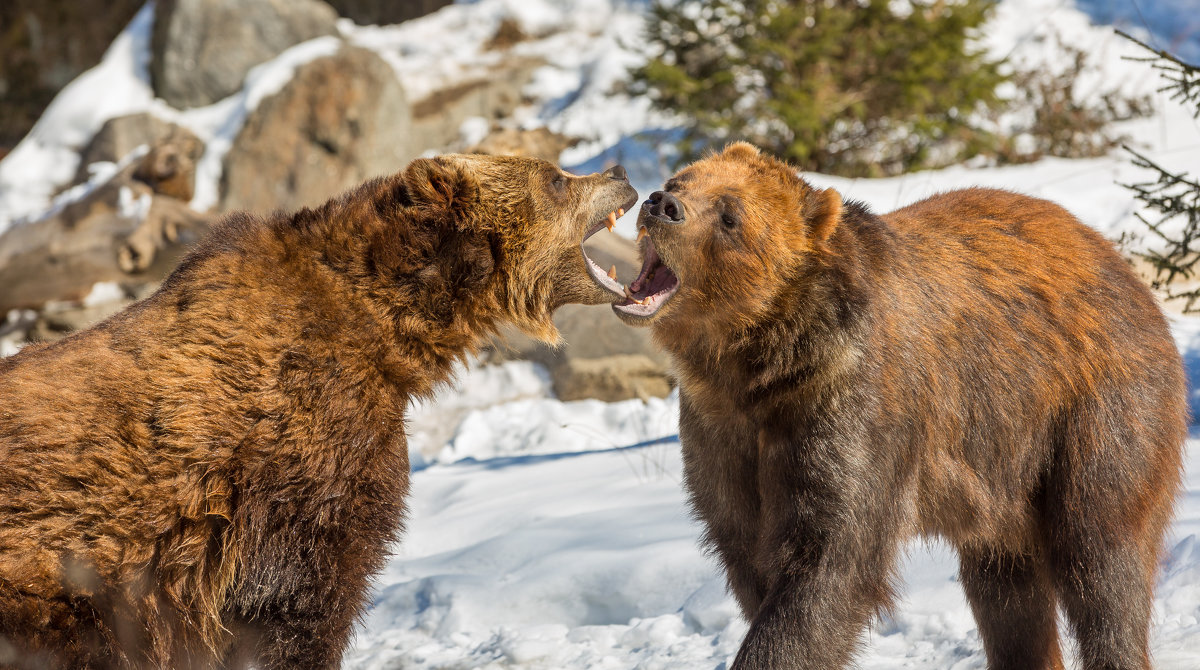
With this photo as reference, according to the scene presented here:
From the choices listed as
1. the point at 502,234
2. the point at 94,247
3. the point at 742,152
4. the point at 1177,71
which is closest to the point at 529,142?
the point at 94,247

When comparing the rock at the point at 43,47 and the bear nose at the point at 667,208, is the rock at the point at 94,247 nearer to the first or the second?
the bear nose at the point at 667,208

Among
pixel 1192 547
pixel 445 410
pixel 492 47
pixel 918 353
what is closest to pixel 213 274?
pixel 918 353

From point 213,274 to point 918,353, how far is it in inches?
86.7

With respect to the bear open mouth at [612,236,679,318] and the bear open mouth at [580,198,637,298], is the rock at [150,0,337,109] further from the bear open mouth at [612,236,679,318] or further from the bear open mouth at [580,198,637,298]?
the bear open mouth at [612,236,679,318]

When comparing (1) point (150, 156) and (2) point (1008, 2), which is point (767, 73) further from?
(2) point (1008, 2)

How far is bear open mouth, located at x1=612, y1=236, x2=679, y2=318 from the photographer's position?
3434mm

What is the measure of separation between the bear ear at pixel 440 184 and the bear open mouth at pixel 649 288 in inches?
25.9

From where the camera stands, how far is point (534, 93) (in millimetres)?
17281

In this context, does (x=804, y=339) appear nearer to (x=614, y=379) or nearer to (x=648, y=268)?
(x=648, y=268)

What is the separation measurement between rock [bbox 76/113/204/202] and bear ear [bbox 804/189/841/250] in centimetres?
1111

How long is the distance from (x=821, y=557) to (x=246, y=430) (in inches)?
67.0

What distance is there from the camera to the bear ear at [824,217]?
3432 millimetres

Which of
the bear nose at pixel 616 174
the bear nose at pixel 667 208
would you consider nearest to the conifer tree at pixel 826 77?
the bear nose at pixel 616 174

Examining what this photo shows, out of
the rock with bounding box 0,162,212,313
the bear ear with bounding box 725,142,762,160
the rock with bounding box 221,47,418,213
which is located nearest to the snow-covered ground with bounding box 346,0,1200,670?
the bear ear with bounding box 725,142,762,160
